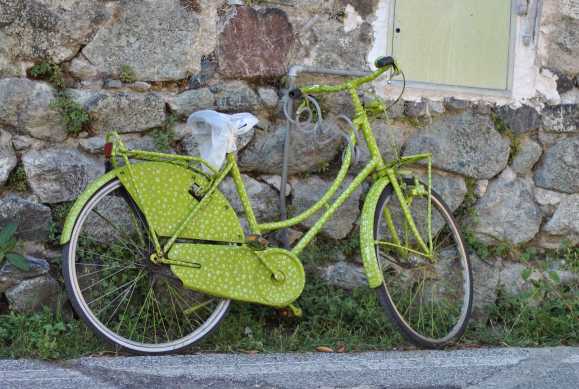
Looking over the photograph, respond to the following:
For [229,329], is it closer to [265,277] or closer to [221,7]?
[265,277]

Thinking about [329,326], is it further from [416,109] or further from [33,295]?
[33,295]

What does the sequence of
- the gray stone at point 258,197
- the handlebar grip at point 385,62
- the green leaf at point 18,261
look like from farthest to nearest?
the gray stone at point 258,197 < the handlebar grip at point 385,62 < the green leaf at point 18,261

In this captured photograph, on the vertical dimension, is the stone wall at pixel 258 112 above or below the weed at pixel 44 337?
above

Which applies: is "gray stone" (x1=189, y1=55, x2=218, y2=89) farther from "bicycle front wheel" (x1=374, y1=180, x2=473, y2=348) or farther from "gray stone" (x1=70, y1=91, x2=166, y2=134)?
"bicycle front wheel" (x1=374, y1=180, x2=473, y2=348)

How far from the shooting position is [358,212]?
14.2 ft

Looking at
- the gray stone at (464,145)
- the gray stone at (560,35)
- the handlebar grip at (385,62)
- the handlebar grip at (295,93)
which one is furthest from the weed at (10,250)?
the gray stone at (560,35)

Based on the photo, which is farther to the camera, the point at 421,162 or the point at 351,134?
the point at 421,162

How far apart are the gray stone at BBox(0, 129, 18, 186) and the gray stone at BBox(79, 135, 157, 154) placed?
321 mm

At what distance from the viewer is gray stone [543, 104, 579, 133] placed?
4.64 meters

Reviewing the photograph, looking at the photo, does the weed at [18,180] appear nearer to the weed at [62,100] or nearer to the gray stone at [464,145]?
the weed at [62,100]

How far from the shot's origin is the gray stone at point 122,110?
3816 mm

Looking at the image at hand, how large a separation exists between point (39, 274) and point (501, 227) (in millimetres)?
2555

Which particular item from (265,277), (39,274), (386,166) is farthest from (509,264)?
(39,274)

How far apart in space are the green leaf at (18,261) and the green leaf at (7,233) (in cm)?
7
